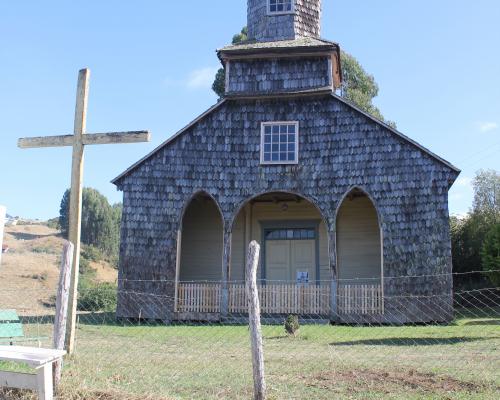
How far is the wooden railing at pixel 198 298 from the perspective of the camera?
17.8 meters

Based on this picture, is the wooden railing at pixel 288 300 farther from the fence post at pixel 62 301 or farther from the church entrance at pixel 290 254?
the fence post at pixel 62 301

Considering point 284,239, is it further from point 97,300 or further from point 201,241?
point 97,300

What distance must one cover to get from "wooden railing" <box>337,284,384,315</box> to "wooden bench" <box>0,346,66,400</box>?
11.7 meters

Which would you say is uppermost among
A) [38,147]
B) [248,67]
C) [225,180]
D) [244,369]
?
[248,67]

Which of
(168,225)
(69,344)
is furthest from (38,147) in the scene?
(168,225)

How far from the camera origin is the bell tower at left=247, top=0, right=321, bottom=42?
802 inches

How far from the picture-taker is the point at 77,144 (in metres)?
8.71

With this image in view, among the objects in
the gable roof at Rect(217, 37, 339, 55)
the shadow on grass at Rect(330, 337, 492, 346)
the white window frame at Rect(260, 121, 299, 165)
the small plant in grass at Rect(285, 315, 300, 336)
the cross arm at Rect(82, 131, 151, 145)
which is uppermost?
the gable roof at Rect(217, 37, 339, 55)

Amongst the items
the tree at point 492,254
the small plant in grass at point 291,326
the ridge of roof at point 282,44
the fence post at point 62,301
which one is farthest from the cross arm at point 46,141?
the tree at point 492,254

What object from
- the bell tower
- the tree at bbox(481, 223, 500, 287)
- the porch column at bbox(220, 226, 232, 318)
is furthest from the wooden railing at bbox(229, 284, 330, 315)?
the bell tower

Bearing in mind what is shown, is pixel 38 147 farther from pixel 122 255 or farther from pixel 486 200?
pixel 486 200

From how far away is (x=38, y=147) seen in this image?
29.8 ft

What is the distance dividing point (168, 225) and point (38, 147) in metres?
9.24

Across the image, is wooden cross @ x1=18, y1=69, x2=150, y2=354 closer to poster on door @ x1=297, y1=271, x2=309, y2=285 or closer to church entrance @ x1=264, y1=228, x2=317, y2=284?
church entrance @ x1=264, y1=228, x2=317, y2=284
